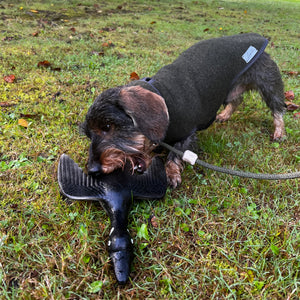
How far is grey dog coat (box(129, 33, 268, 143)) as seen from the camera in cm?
268

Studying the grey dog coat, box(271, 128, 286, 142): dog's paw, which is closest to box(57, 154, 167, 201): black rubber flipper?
the grey dog coat

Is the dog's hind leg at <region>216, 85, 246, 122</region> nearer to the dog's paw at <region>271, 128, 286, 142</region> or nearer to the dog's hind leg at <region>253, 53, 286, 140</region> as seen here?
the dog's hind leg at <region>253, 53, 286, 140</region>

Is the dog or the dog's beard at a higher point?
the dog

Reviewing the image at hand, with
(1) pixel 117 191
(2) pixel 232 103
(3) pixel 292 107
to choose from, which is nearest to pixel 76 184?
(1) pixel 117 191

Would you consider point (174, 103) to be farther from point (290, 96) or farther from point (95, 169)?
point (290, 96)

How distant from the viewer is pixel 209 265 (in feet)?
6.32

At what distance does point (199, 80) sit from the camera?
288 cm

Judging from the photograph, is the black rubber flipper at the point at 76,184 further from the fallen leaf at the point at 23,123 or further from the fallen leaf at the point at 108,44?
the fallen leaf at the point at 108,44

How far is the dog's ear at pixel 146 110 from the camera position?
232 centimetres

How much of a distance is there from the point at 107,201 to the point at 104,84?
2940 mm

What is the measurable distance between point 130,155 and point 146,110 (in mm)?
483

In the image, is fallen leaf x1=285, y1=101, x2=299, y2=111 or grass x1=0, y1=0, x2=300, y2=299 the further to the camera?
fallen leaf x1=285, y1=101, x2=299, y2=111

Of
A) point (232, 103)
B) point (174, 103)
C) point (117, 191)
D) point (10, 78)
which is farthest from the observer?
point (10, 78)

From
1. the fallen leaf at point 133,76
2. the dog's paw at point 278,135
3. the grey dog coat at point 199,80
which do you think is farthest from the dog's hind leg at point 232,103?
the fallen leaf at point 133,76
